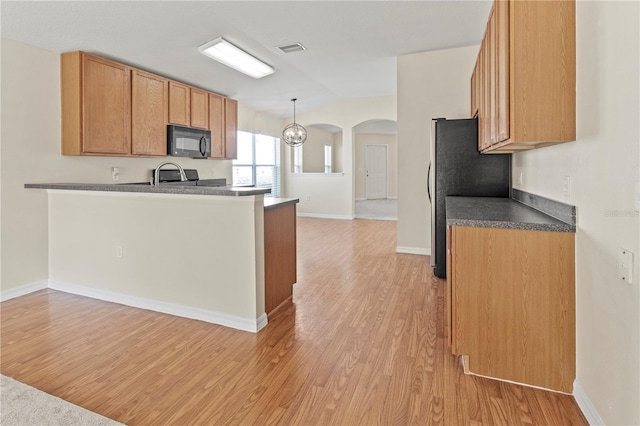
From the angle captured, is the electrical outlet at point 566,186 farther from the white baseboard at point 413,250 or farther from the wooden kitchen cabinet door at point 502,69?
the white baseboard at point 413,250

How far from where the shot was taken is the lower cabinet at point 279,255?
2854 mm

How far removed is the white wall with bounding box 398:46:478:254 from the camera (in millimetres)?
4602

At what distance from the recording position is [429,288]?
3.51 m

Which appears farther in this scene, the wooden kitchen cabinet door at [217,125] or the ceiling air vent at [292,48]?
the wooden kitchen cabinet door at [217,125]

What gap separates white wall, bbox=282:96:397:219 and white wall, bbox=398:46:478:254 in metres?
2.41

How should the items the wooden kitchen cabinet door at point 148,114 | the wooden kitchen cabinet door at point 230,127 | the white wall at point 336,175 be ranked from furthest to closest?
1. the white wall at point 336,175
2. the wooden kitchen cabinet door at point 230,127
3. the wooden kitchen cabinet door at point 148,114

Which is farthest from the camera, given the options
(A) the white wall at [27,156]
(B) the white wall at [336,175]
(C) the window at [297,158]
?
(C) the window at [297,158]

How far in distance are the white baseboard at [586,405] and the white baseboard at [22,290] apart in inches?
169

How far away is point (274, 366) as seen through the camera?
2137 millimetres

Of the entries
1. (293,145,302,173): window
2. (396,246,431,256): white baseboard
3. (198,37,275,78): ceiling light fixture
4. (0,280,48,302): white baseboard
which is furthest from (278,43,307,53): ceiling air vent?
(293,145,302,173): window

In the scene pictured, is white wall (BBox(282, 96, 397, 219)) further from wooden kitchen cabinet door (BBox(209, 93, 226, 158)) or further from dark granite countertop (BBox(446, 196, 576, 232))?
dark granite countertop (BBox(446, 196, 576, 232))

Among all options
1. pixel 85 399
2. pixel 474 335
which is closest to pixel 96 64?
pixel 85 399

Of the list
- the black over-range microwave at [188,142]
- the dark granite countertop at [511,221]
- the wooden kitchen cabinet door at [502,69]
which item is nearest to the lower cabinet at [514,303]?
the dark granite countertop at [511,221]

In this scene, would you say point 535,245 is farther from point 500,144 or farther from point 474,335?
point 500,144
